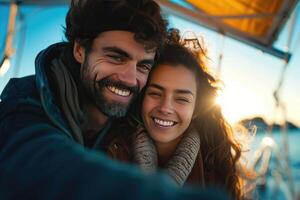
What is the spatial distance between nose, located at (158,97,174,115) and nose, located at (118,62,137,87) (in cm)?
26

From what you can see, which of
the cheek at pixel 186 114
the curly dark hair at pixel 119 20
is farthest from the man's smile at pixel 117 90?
the cheek at pixel 186 114

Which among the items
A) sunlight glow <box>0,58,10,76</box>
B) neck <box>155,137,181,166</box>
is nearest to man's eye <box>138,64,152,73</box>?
neck <box>155,137,181,166</box>

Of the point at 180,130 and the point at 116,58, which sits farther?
the point at 180,130

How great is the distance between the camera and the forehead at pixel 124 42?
5.80 ft

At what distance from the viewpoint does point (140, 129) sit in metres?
2.02

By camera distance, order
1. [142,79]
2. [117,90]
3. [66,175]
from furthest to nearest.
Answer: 1. [142,79]
2. [117,90]
3. [66,175]

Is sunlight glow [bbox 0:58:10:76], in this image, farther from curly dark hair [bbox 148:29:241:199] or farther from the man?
curly dark hair [bbox 148:29:241:199]

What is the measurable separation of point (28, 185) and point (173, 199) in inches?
13.6

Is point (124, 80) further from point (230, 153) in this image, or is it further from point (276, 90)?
point (276, 90)

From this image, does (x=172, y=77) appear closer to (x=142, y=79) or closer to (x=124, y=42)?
(x=142, y=79)

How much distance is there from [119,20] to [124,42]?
0.12 meters

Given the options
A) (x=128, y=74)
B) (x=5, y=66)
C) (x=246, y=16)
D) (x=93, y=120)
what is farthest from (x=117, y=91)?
(x=246, y=16)

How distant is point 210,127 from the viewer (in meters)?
2.29

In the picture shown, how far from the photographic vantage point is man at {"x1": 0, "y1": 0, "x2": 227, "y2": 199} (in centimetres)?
56
